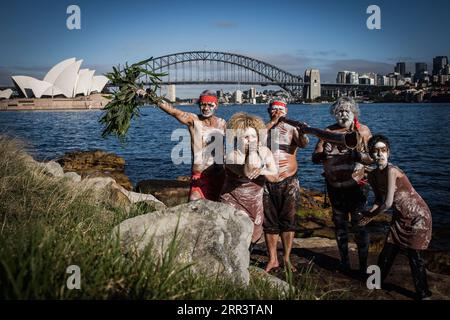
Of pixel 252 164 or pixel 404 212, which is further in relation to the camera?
pixel 404 212

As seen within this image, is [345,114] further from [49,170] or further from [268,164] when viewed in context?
[49,170]

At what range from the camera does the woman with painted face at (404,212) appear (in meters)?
3.54

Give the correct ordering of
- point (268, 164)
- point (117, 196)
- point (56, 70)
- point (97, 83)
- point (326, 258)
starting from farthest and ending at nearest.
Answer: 1. point (97, 83)
2. point (56, 70)
3. point (117, 196)
4. point (326, 258)
5. point (268, 164)

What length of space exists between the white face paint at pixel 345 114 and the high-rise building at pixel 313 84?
115746mm

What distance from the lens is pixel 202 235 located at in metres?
3.11

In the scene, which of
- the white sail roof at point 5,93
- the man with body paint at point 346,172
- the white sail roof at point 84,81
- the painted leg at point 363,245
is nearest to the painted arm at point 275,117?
the man with body paint at point 346,172

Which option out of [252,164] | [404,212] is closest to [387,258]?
[404,212]

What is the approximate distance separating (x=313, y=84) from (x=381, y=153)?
116952 mm

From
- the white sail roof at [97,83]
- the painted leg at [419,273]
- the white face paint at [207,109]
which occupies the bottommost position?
the painted leg at [419,273]

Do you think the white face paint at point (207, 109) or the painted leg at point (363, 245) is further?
the painted leg at point (363, 245)

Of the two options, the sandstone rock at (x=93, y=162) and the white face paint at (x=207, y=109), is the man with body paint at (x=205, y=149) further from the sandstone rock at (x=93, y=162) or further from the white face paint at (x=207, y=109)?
Answer: the sandstone rock at (x=93, y=162)

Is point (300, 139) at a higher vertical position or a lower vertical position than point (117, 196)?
higher
